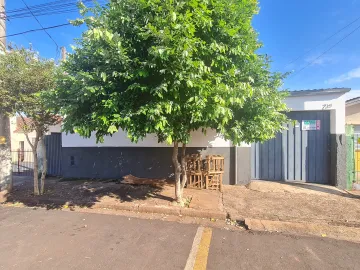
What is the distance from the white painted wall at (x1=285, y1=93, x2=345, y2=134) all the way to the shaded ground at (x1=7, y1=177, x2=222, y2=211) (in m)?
4.00

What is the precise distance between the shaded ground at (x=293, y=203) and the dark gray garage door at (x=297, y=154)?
488mm

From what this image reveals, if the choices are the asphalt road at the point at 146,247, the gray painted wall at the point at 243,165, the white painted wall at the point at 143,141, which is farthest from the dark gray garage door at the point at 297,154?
the asphalt road at the point at 146,247

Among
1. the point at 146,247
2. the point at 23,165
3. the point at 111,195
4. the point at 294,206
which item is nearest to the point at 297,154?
the point at 294,206

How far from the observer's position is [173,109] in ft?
11.7

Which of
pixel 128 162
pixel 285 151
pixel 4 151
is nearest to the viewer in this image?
pixel 4 151

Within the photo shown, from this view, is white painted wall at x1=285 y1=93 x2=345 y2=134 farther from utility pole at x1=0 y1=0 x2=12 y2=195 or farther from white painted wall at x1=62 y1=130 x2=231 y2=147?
utility pole at x1=0 y1=0 x2=12 y2=195

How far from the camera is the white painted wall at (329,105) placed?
6.40m

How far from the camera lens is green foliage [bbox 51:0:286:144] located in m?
3.35

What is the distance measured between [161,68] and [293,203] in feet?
15.1

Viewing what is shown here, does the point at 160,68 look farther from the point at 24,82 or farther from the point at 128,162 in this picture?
the point at 128,162

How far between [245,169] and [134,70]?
16.5ft

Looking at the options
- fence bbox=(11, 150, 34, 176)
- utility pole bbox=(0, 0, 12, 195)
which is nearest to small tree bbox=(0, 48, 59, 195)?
utility pole bbox=(0, 0, 12, 195)

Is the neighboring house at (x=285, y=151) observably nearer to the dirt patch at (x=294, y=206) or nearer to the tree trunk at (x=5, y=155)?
the dirt patch at (x=294, y=206)

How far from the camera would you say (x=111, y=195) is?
5848 millimetres
